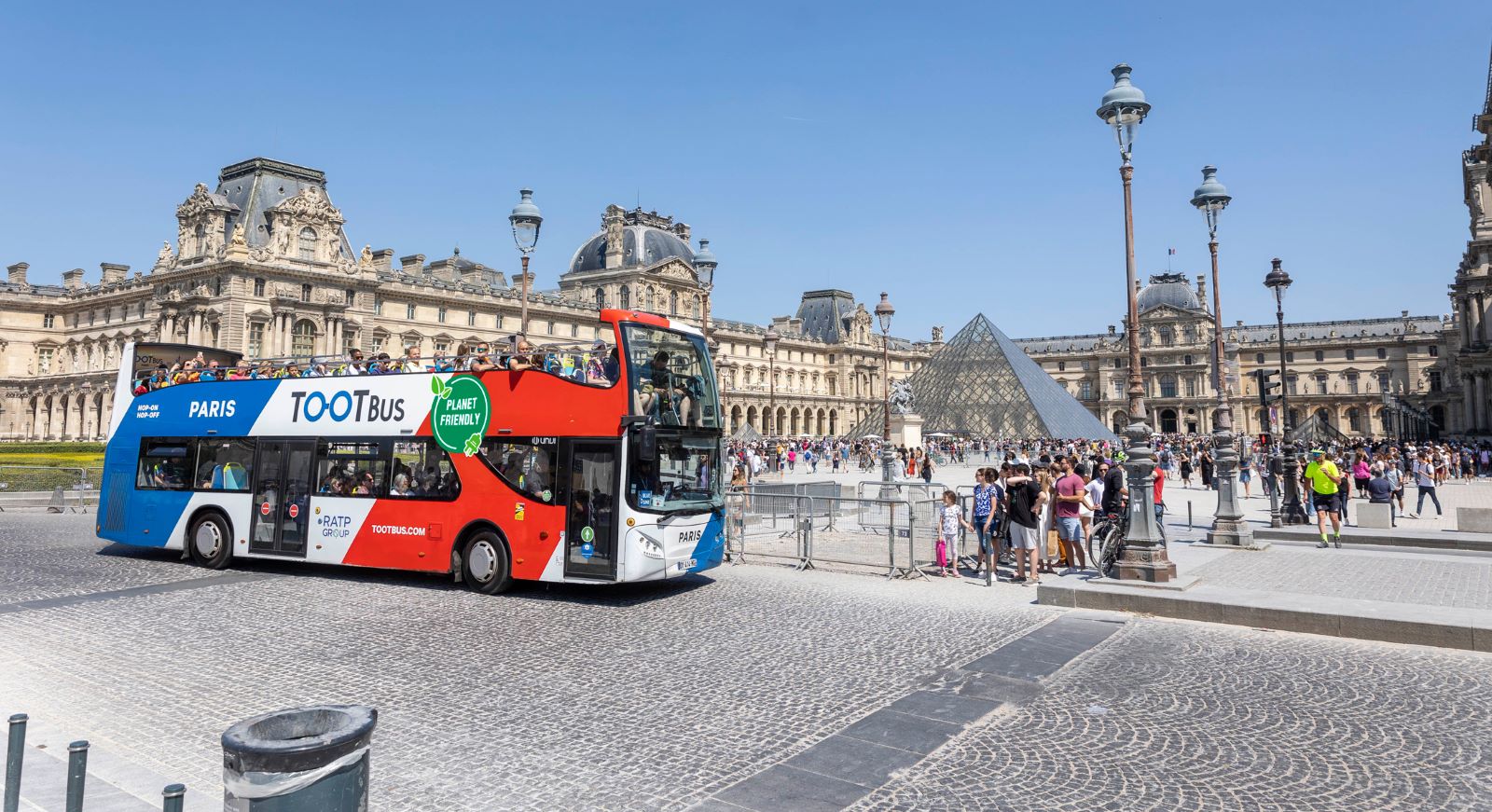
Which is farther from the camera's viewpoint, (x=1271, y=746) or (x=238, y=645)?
(x=238, y=645)

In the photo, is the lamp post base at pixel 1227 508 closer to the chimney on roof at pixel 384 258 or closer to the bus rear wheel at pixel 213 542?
the bus rear wheel at pixel 213 542

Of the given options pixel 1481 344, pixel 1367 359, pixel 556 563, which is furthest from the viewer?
pixel 1367 359

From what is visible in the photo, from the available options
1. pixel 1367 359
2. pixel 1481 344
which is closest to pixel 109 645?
pixel 1481 344

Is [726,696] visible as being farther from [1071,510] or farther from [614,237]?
[614,237]

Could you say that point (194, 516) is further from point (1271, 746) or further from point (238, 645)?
point (1271, 746)

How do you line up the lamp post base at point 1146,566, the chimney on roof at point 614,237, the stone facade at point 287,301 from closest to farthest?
1. the lamp post base at point 1146,566
2. the stone facade at point 287,301
3. the chimney on roof at point 614,237

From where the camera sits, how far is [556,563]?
343 inches

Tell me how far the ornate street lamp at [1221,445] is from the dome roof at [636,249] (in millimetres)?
55027

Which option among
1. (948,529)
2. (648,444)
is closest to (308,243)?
(648,444)

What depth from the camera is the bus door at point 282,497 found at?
33.4 feet

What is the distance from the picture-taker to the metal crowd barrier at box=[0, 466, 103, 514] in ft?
62.7

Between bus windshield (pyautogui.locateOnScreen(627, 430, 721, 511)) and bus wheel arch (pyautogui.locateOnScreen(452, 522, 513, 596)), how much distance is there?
5.57 ft

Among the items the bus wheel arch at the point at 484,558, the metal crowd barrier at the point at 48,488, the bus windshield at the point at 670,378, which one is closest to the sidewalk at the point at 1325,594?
the bus windshield at the point at 670,378

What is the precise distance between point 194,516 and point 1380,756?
40.5 feet
